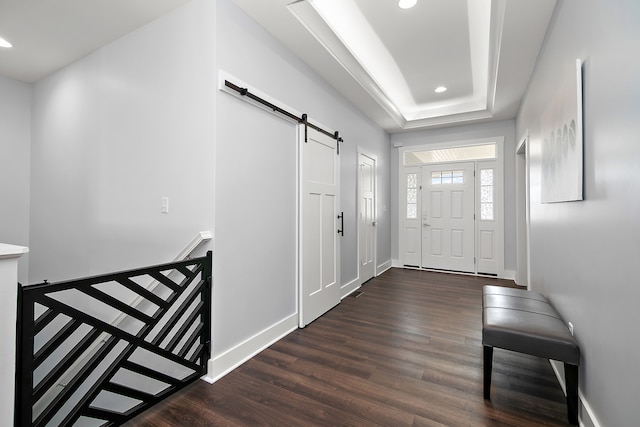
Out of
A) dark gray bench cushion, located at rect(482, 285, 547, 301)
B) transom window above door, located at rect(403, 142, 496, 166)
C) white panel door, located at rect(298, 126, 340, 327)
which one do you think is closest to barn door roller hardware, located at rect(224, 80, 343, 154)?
white panel door, located at rect(298, 126, 340, 327)

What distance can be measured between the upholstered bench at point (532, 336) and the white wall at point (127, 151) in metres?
2.02

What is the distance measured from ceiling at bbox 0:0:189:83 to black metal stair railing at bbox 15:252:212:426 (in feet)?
6.96

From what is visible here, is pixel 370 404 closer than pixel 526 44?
Yes

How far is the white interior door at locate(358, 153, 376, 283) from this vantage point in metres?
4.53

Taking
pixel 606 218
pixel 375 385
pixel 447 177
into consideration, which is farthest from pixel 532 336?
pixel 447 177

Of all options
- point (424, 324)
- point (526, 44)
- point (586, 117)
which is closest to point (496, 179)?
point (526, 44)

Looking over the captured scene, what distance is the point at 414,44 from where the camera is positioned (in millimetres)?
3195

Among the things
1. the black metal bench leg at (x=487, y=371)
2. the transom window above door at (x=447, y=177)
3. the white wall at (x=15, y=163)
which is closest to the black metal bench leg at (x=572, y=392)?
the black metal bench leg at (x=487, y=371)

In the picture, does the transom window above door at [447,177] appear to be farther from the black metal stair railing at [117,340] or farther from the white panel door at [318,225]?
the black metal stair railing at [117,340]

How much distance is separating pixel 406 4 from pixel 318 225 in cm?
220

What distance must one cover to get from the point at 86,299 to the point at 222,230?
206 cm

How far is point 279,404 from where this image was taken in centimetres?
182

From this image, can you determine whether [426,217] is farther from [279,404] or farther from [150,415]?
[150,415]

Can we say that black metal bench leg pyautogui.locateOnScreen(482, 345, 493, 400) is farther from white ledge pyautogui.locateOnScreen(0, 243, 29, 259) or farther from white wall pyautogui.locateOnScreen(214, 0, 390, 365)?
white ledge pyautogui.locateOnScreen(0, 243, 29, 259)
